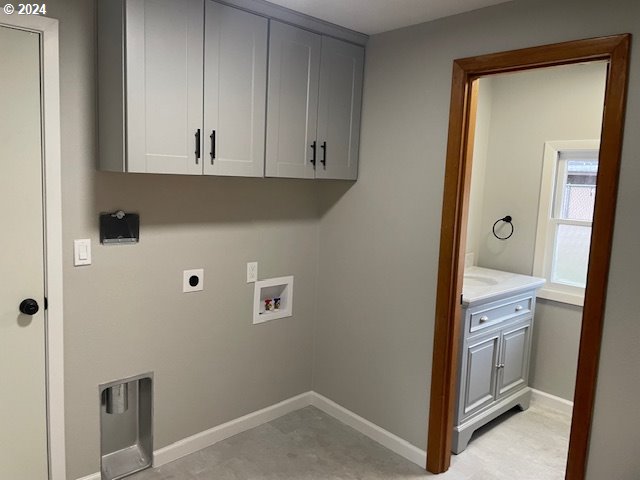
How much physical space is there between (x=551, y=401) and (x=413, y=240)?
70.0 inches

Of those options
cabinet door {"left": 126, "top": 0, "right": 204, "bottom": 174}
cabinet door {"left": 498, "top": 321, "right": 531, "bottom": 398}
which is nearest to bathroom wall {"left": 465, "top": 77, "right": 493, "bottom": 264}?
cabinet door {"left": 498, "top": 321, "right": 531, "bottom": 398}

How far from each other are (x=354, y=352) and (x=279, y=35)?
1.85 metres

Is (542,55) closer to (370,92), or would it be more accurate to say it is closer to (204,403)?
(370,92)

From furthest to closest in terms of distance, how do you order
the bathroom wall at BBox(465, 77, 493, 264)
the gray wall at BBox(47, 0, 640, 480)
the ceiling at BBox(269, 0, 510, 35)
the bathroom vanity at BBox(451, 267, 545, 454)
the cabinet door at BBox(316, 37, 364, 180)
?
the bathroom wall at BBox(465, 77, 493, 264)
the bathroom vanity at BBox(451, 267, 545, 454)
the cabinet door at BBox(316, 37, 364, 180)
the ceiling at BBox(269, 0, 510, 35)
the gray wall at BBox(47, 0, 640, 480)

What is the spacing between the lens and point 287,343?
315cm

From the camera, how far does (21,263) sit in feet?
6.73

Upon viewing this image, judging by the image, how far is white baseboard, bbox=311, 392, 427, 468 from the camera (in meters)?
2.75

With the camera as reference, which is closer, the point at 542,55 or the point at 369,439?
the point at 542,55

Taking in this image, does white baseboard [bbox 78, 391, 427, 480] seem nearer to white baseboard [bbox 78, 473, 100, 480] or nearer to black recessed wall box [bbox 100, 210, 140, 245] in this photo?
white baseboard [bbox 78, 473, 100, 480]

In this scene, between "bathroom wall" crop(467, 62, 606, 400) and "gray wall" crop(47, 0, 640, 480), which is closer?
"gray wall" crop(47, 0, 640, 480)

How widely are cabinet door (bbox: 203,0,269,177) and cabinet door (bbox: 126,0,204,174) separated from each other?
6cm

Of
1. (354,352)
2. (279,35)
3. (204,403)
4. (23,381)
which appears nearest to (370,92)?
(279,35)

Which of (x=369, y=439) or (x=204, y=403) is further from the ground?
(x=204, y=403)

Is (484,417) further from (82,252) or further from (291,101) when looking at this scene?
(82,252)
